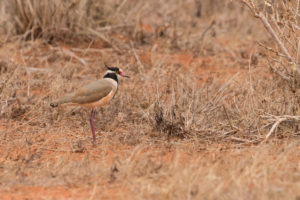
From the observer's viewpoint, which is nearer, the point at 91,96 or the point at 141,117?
the point at 91,96

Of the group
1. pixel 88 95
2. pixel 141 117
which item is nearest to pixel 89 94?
pixel 88 95

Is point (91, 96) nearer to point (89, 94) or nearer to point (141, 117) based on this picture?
point (89, 94)

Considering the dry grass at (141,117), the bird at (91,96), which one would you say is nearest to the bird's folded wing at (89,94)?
the bird at (91,96)

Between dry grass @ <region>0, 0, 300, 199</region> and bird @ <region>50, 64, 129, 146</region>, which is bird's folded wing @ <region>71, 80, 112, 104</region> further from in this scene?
dry grass @ <region>0, 0, 300, 199</region>

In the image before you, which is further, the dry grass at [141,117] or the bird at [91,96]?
the bird at [91,96]

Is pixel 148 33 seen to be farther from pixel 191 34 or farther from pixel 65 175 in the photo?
pixel 65 175

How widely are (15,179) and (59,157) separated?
67 cm

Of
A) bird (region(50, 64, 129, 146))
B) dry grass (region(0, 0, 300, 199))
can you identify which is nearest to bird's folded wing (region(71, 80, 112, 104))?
bird (region(50, 64, 129, 146))

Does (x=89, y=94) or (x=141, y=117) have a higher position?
(x=89, y=94)

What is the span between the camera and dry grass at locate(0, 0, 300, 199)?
3709 millimetres

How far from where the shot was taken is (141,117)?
18.2 feet

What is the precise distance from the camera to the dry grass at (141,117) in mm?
3709

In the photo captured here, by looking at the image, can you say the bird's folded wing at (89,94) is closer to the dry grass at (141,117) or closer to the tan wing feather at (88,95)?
the tan wing feather at (88,95)

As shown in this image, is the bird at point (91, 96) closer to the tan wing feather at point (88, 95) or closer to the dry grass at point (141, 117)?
the tan wing feather at point (88, 95)
